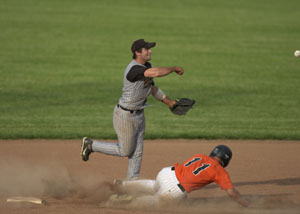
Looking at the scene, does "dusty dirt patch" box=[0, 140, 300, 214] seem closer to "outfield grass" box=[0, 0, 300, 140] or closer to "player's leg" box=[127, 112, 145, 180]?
"player's leg" box=[127, 112, 145, 180]

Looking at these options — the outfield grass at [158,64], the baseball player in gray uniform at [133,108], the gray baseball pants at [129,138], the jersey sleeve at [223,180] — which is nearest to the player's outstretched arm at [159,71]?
the baseball player in gray uniform at [133,108]

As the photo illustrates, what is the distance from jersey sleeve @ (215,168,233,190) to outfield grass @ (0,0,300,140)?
15.4ft

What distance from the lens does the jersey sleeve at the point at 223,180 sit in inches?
257

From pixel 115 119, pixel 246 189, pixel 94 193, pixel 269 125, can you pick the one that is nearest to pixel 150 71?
pixel 115 119

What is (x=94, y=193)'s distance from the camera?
773 cm

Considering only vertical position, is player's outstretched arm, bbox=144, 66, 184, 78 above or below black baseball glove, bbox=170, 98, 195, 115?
above

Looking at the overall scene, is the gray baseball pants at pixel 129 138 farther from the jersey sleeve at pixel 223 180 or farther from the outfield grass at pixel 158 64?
the outfield grass at pixel 158 64

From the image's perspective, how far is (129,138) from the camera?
24.5 ft

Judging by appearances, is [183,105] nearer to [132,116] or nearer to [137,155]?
[132,116]

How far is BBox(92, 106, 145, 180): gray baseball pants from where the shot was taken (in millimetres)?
7457

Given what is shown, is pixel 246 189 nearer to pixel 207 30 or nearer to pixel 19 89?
pixel 19 89

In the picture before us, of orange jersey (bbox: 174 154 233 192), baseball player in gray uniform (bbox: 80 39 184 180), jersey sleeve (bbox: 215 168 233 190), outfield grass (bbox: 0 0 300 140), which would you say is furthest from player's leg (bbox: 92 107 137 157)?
outfield grass (bbox: 0 0 300 140)

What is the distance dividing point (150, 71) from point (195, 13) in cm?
1997

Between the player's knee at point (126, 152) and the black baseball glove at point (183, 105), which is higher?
the black baseball glove at point (183, 105)
